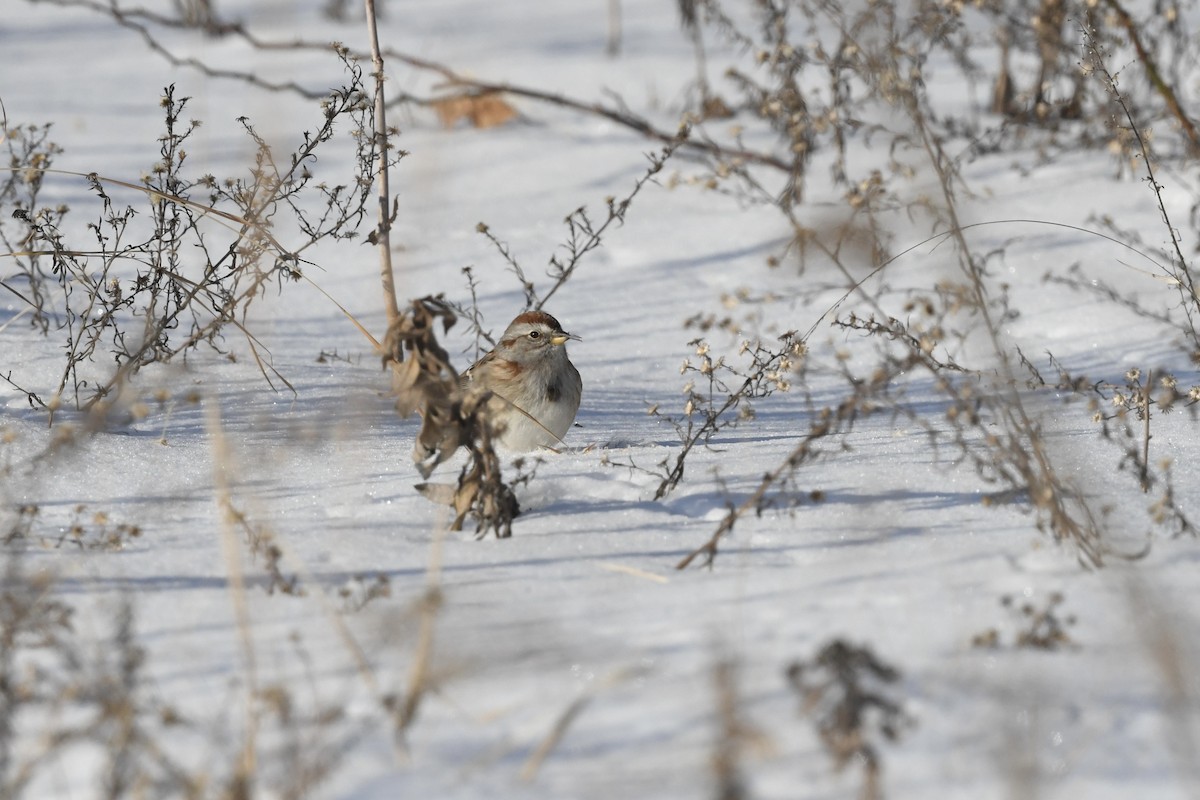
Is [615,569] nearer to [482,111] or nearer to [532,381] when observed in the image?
[532,381]

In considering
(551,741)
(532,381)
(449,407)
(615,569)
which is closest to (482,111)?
(532,381)

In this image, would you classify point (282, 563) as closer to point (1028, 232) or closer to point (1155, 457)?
point (1155, 457)

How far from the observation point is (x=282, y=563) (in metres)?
3.12

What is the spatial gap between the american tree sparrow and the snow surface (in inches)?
10.4

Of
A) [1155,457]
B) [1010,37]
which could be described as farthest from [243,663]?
[1010,37]

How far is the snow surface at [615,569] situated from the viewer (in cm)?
227

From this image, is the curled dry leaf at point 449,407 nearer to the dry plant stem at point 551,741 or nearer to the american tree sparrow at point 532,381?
the dry plant stem at point 551,741

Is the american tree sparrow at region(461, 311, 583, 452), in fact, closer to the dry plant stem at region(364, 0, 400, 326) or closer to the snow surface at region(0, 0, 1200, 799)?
the snow surface at region(0, 0, 1200, 799)

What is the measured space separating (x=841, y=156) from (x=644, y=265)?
1208 millimetres

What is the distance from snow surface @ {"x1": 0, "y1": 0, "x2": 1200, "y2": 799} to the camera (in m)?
2.27

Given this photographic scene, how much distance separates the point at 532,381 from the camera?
15.2ft

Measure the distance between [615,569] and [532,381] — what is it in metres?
1.63

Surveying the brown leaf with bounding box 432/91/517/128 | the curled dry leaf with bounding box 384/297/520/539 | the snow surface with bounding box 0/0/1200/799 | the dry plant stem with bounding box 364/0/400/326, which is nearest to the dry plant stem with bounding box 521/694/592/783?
the snow surface with bounding box 0/0/1200/799

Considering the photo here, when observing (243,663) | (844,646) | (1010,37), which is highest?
(1010,37)
